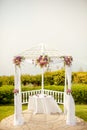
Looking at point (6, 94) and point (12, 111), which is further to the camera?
point (6, 94)

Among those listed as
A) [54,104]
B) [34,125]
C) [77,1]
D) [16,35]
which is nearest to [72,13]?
[77,1]

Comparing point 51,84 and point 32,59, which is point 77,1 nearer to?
point 51,84

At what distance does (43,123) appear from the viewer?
304 inches

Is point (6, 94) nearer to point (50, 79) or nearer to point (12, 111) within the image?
point (12, 111)

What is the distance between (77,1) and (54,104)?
4.21 meters

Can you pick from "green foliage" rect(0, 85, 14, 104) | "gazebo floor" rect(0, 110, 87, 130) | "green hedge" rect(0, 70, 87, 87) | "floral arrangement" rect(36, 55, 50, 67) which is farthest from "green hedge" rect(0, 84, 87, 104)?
"floral arrangement" rect(36, 55, 50, 67)

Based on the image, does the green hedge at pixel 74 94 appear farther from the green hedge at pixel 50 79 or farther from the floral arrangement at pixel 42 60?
the floral arrangement at pixel 42 60

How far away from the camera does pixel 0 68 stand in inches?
471

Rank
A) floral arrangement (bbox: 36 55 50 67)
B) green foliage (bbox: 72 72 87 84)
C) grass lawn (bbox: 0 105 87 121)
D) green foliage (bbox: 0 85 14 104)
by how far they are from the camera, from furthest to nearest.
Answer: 1. green foliage (bbox: 72 72 87 84)
2. green foliage (bbox: 0 85 14 104)
3. grass lawn (bbox: 0 105 87 121)
4. floral arrangement (bbox: 36 55 50 67)

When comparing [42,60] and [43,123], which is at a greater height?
[42,60]

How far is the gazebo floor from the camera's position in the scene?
7369mm

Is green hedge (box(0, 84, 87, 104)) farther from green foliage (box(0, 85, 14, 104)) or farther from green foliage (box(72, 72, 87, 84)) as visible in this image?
green foliage (box(72, 72, 87, 84))

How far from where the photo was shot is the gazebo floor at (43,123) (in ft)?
24.2

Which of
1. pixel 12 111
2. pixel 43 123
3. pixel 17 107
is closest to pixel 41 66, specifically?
pixel 17 107
